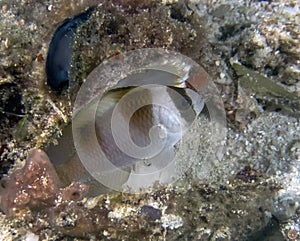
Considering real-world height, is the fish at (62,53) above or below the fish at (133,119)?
above

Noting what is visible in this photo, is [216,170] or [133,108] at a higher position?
[133,108]

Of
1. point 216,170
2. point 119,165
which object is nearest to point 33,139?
point 119,165

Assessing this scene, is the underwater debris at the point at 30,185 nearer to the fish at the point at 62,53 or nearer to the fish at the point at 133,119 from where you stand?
the fish at the point at 133,119

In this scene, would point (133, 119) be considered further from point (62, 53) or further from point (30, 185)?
point (30, 185)

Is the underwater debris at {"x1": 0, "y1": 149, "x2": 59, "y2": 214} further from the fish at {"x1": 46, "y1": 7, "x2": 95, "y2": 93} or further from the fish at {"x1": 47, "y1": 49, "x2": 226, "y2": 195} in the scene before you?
the fish at {"x1": 46, "y1": 7, "x2": 95, "y2": 93}

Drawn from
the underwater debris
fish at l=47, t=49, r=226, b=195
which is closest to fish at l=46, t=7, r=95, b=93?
fish at l=47, t=49, r=226, b=195

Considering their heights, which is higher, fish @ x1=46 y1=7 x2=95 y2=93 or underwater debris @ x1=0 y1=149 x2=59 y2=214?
fish @ x1=46 y1=7 x2=95 y2=93

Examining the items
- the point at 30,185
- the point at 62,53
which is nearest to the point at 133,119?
the point at 62,53

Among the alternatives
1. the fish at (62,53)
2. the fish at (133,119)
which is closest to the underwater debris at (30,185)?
the fish at (133,119)

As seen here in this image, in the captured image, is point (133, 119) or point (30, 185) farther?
point (133, 119)

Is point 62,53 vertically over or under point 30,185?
over

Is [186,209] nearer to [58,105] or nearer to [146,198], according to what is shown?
[146,198]
